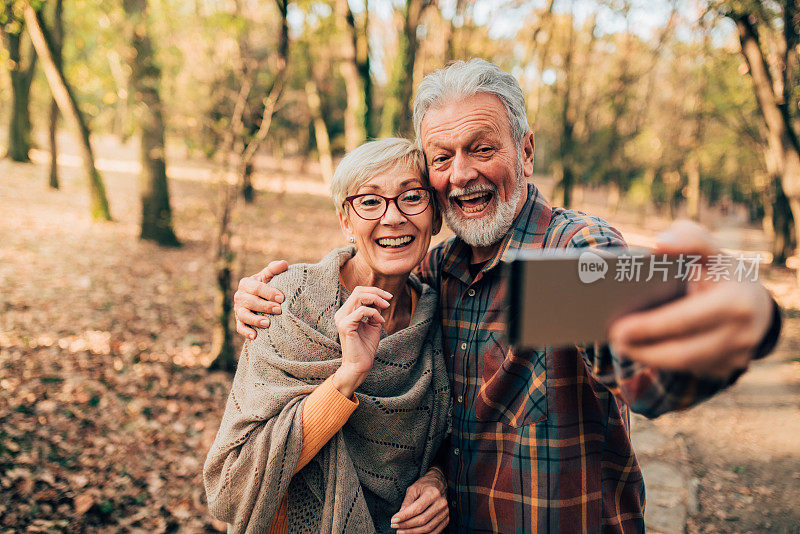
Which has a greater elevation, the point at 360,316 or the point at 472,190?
the point at 472,190

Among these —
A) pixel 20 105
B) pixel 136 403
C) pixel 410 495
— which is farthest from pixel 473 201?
pixel 20 105

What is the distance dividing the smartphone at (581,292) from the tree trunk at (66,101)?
963 centimetres

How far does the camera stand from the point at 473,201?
202 centimetres

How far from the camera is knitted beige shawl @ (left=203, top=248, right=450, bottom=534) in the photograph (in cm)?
167

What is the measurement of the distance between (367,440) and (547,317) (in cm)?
122

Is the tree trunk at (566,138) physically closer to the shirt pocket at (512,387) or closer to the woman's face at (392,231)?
the woman's face at (392,231)

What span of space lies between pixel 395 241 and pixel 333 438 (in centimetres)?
78

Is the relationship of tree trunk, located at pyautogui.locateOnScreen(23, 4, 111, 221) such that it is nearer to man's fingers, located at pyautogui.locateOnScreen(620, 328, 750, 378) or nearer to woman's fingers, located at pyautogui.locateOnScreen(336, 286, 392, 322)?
woman's fingers, located at pyautogui.locateOnScreen(336, 286, 392, 322)

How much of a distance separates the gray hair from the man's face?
3 centimetres

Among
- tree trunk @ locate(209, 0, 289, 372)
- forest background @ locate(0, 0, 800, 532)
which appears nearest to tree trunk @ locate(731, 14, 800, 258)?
forest background @ locate(0, 0, 800, 532)

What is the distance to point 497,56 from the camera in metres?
19.0

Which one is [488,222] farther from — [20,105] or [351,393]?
[20,105]

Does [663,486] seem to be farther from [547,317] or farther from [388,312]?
[547,317]

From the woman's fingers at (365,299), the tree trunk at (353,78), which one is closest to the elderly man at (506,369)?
the woman's fingers at (365,299)
